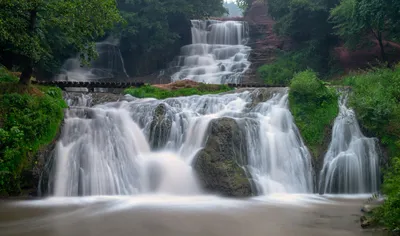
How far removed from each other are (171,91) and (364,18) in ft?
35.7

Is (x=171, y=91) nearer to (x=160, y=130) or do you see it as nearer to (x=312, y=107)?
(x=160, y=130)

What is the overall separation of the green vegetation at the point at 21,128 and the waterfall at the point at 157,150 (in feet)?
2.04

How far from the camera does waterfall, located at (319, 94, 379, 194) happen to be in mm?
12922

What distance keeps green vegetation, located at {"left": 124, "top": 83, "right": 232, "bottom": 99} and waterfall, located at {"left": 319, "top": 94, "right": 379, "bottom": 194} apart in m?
7.35

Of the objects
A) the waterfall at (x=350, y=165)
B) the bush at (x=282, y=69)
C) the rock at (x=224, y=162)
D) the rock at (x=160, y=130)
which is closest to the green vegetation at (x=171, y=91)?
the rock at (x=160, y=130)

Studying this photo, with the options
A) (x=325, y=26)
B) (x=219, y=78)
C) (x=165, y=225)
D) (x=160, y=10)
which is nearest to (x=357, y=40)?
(x=325, y=26)

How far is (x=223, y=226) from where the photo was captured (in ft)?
27.0

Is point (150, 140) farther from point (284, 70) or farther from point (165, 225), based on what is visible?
point (284, 70)

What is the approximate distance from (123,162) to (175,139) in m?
2.01

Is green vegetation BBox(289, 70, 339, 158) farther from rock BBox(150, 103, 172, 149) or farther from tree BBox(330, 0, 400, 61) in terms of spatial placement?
tree BBox(330, 0, 400, 61)

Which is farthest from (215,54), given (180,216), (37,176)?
(180,216)

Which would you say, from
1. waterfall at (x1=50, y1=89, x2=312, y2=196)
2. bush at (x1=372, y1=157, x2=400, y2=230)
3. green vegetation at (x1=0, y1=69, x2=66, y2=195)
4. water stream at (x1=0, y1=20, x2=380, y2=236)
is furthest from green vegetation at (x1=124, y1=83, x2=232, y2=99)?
bush at (x1=372, y1=157, x2=400, y2=230)

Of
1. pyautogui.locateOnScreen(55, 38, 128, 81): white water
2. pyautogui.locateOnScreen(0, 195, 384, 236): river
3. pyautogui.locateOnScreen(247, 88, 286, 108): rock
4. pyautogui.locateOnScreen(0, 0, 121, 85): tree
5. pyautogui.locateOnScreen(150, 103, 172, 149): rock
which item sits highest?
pyautogui.locateOnScreen(55, 38, 128, 81): white water

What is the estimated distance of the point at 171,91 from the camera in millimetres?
19562
